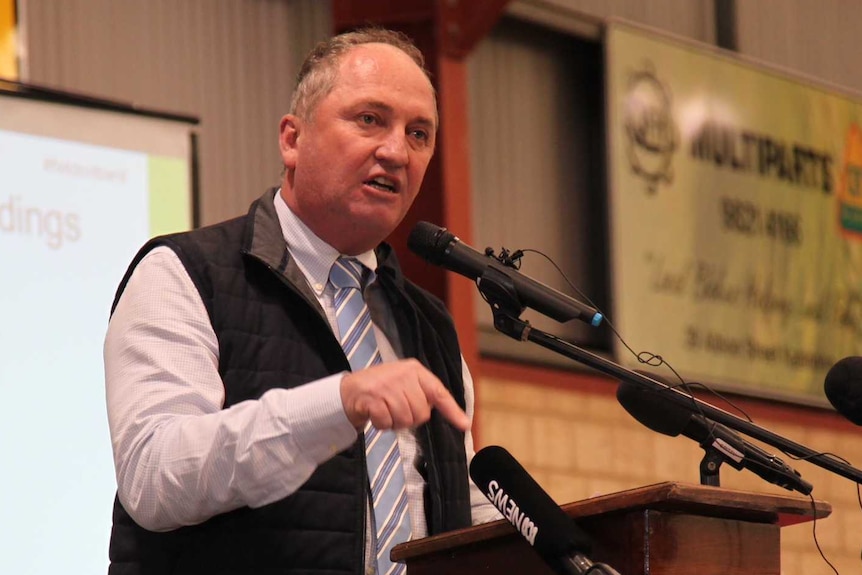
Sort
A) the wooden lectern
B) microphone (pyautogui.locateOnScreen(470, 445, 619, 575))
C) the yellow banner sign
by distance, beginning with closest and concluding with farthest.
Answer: microphone (pyautogui.locateOnScreen(470, 445, 619, 575)) < the wooden lectern < the yellow banner sign

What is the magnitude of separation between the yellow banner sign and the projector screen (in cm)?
271

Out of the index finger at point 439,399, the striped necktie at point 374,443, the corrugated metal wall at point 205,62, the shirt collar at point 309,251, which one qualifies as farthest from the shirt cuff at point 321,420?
the corrugated metal wall at point 205,62

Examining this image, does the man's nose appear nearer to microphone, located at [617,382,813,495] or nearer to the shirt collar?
the shirt collar

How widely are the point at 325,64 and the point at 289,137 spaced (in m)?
0.15

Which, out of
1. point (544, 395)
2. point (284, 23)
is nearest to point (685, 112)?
point (544, 395)

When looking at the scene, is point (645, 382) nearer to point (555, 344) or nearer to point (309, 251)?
point (555, 344)

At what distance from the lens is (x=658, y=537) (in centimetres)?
174

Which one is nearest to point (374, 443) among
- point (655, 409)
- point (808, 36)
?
point (655, 409)

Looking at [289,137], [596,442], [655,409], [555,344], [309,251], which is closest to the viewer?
Answer: [555,344]

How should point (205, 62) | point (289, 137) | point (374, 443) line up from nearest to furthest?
point (374, 443), point (289, 137), point (205, 62)

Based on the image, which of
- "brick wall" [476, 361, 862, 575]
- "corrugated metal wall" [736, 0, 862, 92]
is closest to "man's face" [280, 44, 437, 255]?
"brick wall" [476, 361, 862, 575]

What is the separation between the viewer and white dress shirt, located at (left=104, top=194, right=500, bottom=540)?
5.85 feet

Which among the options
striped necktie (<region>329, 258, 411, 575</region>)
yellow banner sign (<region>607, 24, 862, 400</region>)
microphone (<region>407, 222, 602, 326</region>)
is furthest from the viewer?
yellow banner sign (<region>607, 24, 862, 400</region>)

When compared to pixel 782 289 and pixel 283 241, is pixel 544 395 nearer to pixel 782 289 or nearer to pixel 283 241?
pixel 782 289
